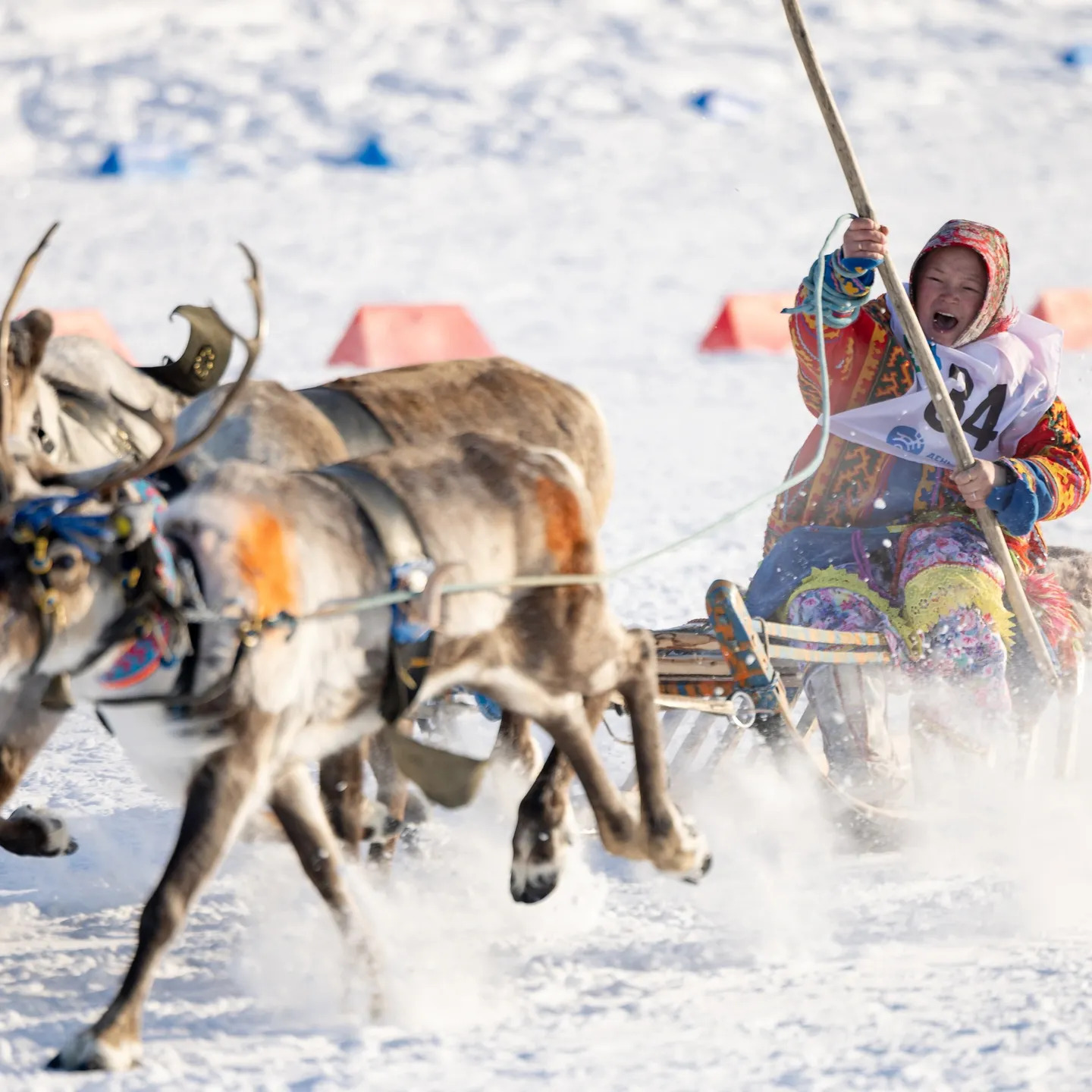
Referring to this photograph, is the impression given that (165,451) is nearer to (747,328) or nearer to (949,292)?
(949,292)

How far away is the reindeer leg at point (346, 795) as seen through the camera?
3.76m

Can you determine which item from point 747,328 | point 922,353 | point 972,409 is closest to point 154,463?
point 922,353

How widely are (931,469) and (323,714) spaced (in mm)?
1893

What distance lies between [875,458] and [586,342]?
7275 mm

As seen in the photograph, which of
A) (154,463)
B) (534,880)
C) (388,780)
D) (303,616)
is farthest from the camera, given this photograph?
(388,780)

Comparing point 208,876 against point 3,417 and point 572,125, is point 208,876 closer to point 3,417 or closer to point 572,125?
point 3,417

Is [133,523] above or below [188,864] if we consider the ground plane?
above

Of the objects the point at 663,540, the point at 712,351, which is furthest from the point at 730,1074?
the point at 712,351

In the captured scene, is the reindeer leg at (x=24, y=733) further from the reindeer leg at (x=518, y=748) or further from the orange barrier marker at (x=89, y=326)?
the orange barrier marker at (x=89, y=326)

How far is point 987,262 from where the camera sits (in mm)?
4180

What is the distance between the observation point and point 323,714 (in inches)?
119

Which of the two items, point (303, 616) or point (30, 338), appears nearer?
point (303, 616)

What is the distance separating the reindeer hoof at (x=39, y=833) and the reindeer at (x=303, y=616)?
3.11 ft

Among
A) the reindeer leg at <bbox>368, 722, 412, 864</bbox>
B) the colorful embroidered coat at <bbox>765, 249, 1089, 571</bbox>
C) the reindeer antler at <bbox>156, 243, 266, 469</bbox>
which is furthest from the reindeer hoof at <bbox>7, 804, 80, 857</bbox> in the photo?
the colorful embroidered coat at <bbox>765, 249, 1089, 571</bbox>
